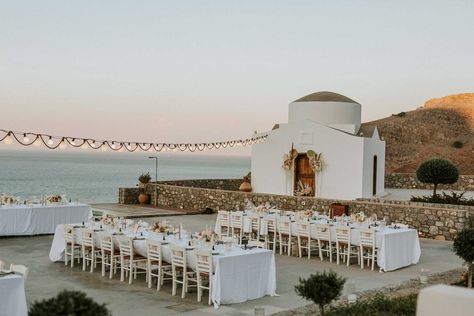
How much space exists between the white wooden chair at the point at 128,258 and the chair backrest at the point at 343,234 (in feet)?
15.8

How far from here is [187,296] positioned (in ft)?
37.5

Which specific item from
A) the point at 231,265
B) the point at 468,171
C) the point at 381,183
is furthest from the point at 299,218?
the point at 468,171

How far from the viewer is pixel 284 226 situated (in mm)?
16500

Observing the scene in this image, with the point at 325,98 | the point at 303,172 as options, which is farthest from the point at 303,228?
the point at 325,98

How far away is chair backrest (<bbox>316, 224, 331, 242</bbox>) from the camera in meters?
15.3

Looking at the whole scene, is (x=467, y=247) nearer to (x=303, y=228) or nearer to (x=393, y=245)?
(x=393, y=245)

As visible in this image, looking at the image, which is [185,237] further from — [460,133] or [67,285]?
[460,133]

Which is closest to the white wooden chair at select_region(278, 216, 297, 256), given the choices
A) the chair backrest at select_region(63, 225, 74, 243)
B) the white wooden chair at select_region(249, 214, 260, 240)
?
the white wooden chair at select_region(249, 214, 260, 240)

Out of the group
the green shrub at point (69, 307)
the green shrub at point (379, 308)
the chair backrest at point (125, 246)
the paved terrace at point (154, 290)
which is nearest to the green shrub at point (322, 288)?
the green shrub at point (379, 308)

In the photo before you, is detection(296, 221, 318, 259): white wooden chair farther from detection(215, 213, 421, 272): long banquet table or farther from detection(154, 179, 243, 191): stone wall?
detection(154, 179, 243, 191): stone wall

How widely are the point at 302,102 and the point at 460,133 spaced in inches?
2156

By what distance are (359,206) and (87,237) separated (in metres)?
10.2

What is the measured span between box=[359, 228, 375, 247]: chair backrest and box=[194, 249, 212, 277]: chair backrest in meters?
4.95

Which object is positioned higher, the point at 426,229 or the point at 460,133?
the point at 460,133
